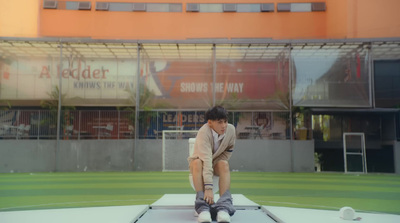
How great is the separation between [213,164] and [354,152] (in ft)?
46.9

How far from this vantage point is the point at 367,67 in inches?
665

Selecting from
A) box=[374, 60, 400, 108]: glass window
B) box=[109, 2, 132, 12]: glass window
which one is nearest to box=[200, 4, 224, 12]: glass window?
box=[109, 2, 132, 12]: glass window

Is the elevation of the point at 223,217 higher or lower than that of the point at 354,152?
higher

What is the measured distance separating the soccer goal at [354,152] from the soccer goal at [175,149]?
6.32 metres

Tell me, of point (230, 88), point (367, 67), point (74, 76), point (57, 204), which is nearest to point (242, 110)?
point (230, 88)

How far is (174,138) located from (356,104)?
7544 millimetres

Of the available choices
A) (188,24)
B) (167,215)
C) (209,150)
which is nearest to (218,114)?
(209,150)

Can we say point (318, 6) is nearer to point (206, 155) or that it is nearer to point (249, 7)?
point (249, 7)

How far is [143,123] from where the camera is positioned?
679 inches

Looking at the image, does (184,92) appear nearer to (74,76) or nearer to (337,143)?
(74,76)

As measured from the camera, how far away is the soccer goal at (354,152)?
16.7m

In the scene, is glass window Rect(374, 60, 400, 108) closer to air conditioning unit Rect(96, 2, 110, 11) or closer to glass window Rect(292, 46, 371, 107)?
glass window Rect(292, 46, 371, 107)

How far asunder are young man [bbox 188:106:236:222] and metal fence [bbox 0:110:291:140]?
12.7 metres

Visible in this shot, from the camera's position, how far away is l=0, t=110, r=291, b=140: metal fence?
1695cm
